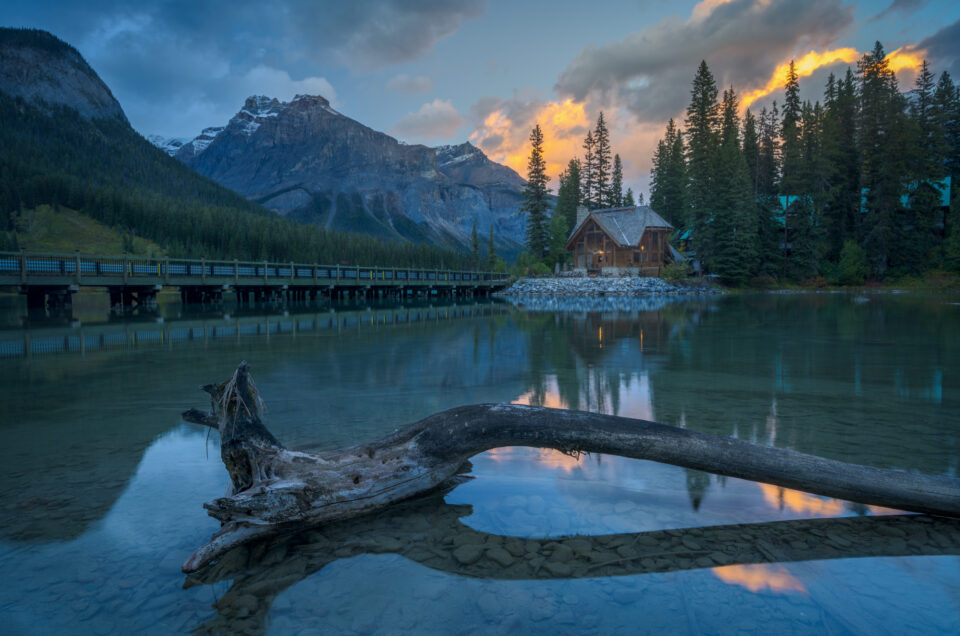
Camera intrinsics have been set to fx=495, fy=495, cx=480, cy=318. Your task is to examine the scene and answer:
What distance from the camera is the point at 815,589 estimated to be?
3084 millimetres

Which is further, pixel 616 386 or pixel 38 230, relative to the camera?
pixel 38 230

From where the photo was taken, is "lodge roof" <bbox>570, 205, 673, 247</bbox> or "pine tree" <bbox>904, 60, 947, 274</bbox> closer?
"pine tree" <bbox>904, 60, 947, 274</bbox>

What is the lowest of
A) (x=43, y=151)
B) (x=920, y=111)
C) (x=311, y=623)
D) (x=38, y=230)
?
(x=311, y=623)

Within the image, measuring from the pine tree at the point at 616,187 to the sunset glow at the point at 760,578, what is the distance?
77.8 metres

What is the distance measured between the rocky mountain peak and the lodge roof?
6487 inches

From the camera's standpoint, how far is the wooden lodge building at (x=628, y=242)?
57188 mm

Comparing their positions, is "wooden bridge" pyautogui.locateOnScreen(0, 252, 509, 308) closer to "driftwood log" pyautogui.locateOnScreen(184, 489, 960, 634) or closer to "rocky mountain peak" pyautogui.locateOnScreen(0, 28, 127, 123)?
"driftwood log" pyautogui.locateOnScreen(184, 489, 960, 634)

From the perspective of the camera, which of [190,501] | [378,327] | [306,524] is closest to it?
[306,524]

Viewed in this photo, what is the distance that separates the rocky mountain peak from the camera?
147500 millimetres

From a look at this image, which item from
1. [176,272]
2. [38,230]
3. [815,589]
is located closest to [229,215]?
[38,230]

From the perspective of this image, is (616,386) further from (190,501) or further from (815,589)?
(190,501)

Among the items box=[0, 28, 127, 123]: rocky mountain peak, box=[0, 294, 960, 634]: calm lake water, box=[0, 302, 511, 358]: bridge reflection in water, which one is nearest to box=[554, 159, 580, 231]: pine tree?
box=[0, 302, 511, 358]: bridge reflection in water

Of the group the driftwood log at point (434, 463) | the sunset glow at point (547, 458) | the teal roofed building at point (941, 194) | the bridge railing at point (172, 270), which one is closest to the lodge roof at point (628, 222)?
the teal roofed building at point (941, 194)

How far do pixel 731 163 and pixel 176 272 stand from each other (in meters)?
53.8
